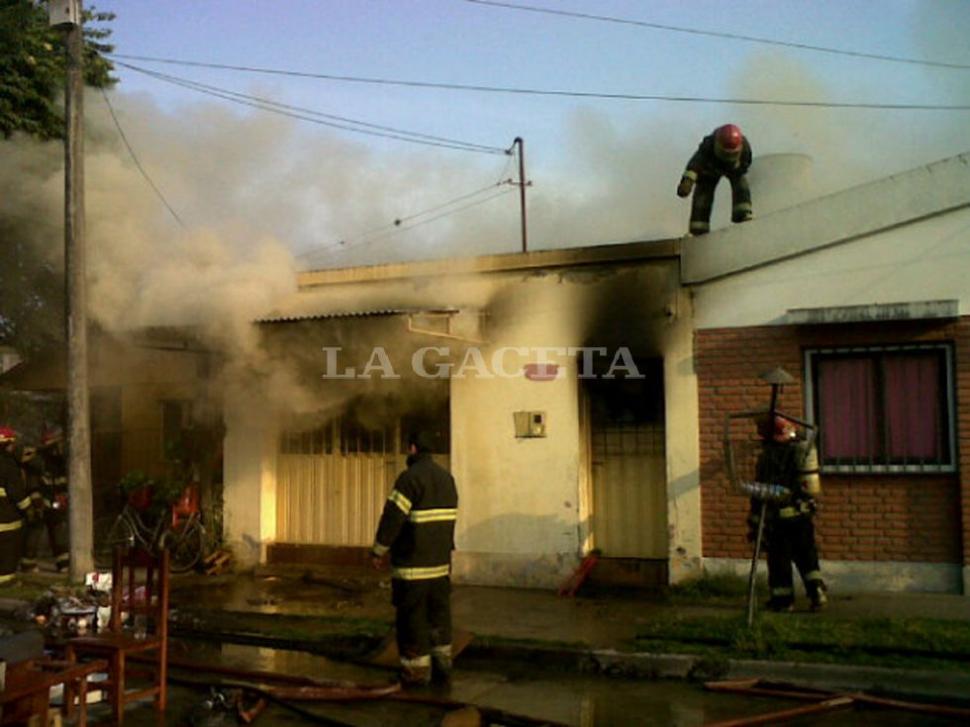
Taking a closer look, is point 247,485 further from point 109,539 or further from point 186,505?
point 109,539

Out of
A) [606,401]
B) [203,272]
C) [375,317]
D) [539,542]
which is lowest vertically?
[539,542]

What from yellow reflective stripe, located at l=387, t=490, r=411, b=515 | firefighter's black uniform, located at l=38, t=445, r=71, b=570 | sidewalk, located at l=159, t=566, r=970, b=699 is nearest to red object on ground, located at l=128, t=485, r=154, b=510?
firefighter's black uniform, located at l=38, t=445, r=71, b=570

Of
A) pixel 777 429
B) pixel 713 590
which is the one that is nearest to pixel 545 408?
pixel 713 590

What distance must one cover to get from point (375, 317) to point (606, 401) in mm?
2591

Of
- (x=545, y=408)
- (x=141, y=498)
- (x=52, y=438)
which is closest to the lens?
(x=545, y=408)

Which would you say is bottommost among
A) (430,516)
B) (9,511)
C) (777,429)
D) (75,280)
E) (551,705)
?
(551,705)

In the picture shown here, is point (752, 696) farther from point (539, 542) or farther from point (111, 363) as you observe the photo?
point (111, 363)

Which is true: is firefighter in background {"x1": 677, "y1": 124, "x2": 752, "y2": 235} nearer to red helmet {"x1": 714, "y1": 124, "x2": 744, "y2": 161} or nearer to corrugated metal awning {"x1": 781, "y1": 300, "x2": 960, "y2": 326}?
red helmet {"x1": 714, "y1": 124, "x2": 744, "y2": 161}

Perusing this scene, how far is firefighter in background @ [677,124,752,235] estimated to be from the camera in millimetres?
10070

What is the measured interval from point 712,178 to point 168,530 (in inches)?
293

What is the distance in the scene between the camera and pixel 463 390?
9.88 metres

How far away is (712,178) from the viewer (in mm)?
10250

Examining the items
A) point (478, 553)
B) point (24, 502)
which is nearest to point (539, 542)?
point (478, 553)

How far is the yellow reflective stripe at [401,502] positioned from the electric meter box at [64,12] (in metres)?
6.30
